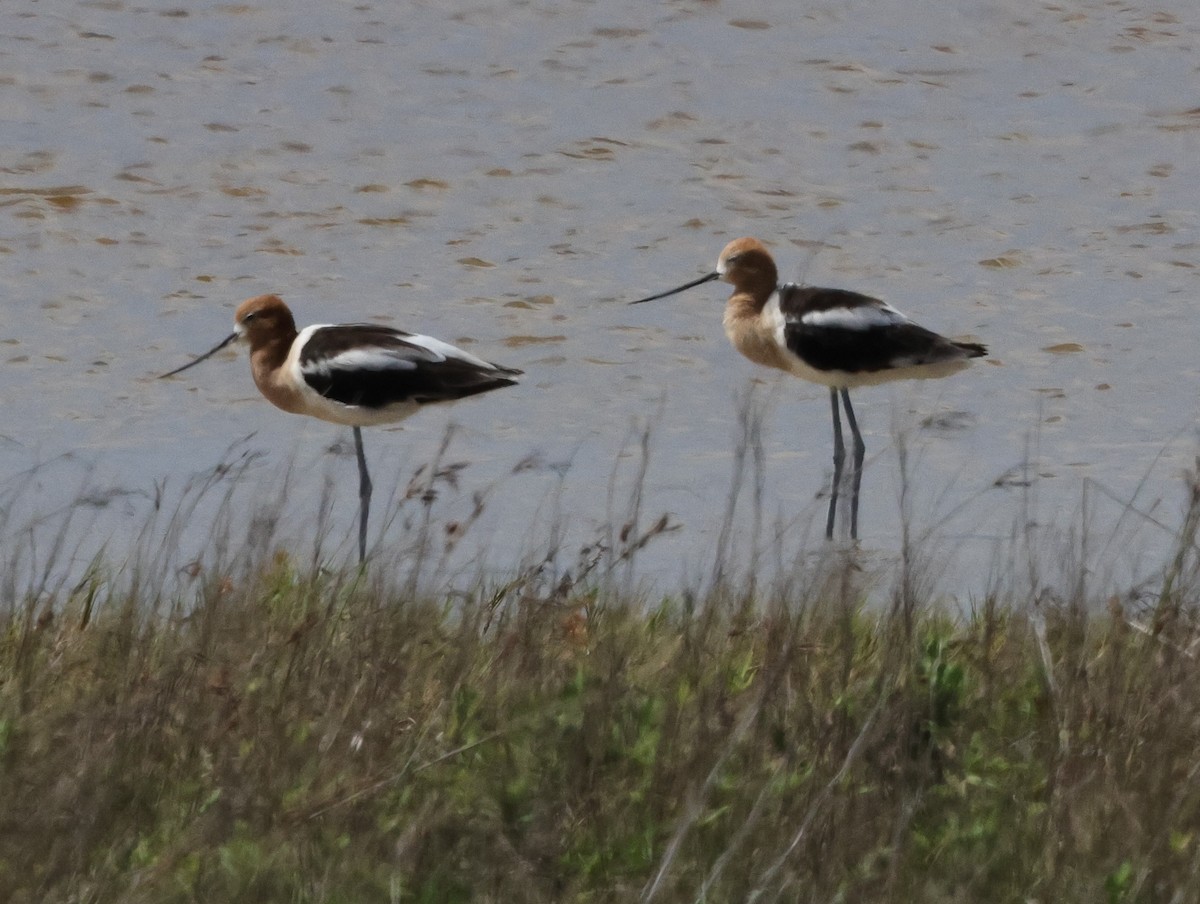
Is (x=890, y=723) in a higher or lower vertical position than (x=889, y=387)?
higher

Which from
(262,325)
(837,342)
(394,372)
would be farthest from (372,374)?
(837,342)

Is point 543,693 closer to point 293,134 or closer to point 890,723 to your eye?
point 890,723

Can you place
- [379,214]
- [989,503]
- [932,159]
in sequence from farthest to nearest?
[932,159], [379,214], [989,503]

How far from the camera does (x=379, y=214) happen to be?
1130 centimetres

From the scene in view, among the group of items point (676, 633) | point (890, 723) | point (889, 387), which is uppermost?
point (890, 723)

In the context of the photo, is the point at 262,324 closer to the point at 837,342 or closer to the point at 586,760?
the point at 837,342

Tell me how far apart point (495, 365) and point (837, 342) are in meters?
1.73

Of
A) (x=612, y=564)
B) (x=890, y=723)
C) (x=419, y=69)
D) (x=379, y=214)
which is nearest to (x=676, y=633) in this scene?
(x=612, y=564)

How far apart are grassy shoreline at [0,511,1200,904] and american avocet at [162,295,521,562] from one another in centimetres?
274

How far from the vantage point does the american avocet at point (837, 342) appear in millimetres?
8500

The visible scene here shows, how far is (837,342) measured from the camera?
28.4 feet

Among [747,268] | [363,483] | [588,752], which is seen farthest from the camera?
[747,268]

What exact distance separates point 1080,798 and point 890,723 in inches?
15.1

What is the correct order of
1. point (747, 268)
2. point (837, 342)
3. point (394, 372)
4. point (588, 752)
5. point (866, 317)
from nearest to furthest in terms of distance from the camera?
point (588, 752) → point (394, 372) → point (866, 317) → point (837, 342) → point (747, 268)
